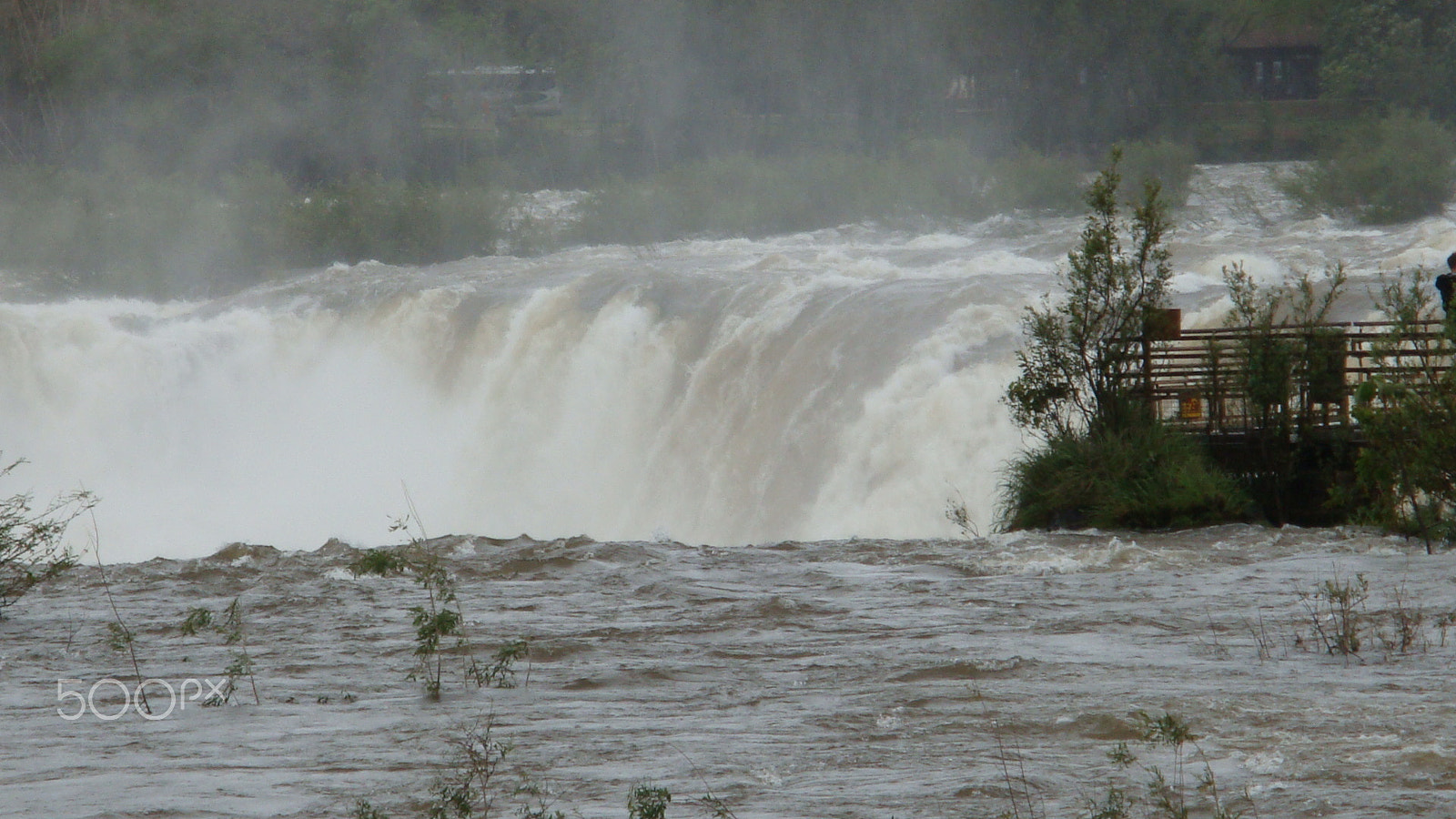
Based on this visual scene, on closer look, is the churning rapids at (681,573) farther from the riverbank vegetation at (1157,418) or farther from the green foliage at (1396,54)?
the green foliage at (1396,54)

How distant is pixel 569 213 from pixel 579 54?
7.97 meters

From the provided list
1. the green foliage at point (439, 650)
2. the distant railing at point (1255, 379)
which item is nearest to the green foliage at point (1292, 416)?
the distant railing at point (1255, 379)

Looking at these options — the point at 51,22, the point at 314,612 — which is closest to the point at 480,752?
the point at 314,612

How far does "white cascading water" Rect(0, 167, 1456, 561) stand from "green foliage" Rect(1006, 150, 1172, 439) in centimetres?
243

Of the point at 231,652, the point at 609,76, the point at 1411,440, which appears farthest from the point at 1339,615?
the point at 609,76

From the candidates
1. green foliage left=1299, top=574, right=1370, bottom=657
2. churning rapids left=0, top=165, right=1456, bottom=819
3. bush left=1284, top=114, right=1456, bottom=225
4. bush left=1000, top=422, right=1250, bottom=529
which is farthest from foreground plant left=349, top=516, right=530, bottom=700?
bush left=1284, top=114, right=1456, bottom=225

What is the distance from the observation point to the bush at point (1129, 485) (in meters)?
13.0

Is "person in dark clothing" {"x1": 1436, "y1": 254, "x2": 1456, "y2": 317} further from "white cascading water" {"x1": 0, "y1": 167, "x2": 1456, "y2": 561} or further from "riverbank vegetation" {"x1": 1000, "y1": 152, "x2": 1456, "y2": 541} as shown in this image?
"white cascading water" {"x1": 0, "y1": 167, "x2": 1456, "y2": 561}

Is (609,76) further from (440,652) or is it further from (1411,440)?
(440,652)

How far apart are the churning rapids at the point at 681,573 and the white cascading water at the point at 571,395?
2.7 inches

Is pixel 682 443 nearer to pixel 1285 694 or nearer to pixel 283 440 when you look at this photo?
pixel 283 440

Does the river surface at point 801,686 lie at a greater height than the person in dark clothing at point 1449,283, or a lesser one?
lesser

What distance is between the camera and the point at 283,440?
28.2 m

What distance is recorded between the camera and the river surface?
6324 mm
